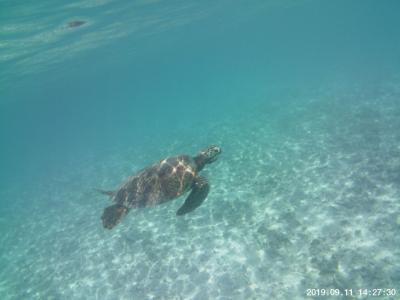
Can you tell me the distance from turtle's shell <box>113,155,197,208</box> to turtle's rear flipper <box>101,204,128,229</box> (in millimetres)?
189

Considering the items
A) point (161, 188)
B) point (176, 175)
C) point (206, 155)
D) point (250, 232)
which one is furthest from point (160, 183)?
point (250, 232)

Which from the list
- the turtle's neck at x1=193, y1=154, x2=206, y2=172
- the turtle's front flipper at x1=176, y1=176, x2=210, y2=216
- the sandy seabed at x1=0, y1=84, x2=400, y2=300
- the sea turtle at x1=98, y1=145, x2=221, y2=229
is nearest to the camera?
the turtle's front flipper at x1=176, y1=176, x2=210, y2=216

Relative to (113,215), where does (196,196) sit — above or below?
above

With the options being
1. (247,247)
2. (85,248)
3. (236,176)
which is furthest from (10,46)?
(247,247)

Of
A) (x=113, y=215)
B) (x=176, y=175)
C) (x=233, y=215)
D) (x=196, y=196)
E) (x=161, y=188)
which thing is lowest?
(x=233, y=215)

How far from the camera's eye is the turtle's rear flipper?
959cm

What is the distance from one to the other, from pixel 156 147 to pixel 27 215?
13105 millimetres

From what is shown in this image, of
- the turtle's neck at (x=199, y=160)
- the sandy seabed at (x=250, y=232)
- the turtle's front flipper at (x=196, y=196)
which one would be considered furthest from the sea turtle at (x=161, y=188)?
the sandy seabed at (x=250, y=232)

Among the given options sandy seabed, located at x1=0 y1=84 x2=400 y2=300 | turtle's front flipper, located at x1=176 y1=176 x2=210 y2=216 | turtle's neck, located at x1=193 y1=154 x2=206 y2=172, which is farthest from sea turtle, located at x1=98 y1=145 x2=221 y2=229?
sandy seabed, located at x1=0 y1=84 x2=400 y2=300

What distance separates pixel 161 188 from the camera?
959 centimetres

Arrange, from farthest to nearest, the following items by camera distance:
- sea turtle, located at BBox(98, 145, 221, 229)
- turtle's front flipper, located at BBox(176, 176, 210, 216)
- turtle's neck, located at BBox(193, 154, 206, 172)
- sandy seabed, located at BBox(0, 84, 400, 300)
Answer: sandy seabed, located at BBox(0, 84, 400, 300)
turtle's neck, located at BBox(193, 154, 206, 172)
sea turtle, located at BBox(98, 145, 221, 229)
turtle's front flipper, located at BBox(176, 176, 210, 216)

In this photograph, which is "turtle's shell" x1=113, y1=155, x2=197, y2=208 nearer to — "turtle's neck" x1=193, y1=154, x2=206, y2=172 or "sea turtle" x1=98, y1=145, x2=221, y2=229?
"sea turtle" x1=98, y1=145, x2=221, y2=229

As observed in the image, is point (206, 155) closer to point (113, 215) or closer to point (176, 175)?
point (176, 175)

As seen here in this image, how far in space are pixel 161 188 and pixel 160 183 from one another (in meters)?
0.17
